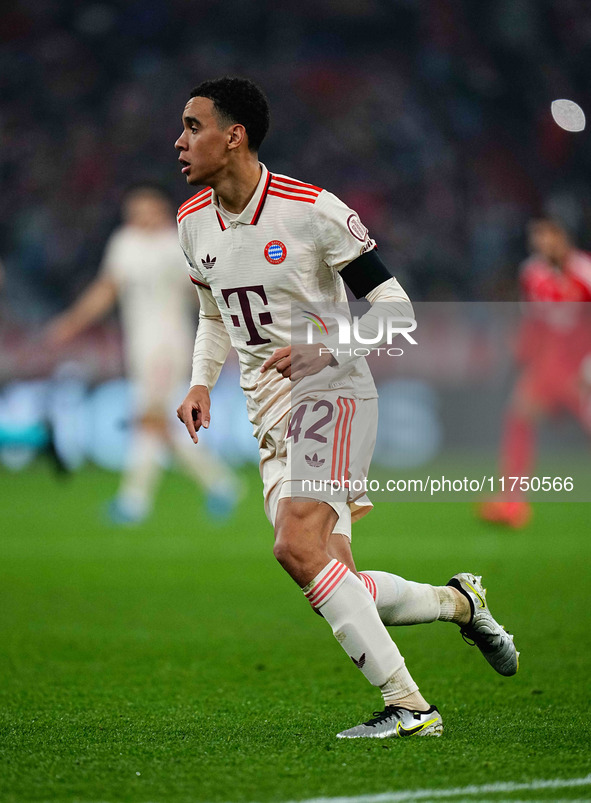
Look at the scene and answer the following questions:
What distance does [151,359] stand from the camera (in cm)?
1020

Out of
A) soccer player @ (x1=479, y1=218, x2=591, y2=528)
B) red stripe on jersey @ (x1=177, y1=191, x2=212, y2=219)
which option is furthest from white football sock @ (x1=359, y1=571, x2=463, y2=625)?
soccer player @ (x1=479, y1=218, x2=591, y2=528)

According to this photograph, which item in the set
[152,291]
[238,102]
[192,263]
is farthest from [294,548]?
[152,291]

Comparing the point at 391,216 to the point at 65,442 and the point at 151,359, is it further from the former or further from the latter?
the point at 151,359

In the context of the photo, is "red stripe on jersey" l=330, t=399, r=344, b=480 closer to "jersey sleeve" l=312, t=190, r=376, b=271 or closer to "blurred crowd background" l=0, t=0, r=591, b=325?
"jersey sleeve" l=312, t=190, r=376, b=271

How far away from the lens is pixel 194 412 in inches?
142

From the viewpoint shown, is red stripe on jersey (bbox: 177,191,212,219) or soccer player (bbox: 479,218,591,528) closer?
red stripe on jersey (bbox: 177,191,212,219)

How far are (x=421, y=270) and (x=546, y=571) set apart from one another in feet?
35.9

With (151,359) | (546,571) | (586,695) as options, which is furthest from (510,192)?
(586,695)

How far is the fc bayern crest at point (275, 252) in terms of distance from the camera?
351 centimetres

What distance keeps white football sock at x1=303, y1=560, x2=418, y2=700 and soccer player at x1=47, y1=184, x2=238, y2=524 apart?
6197 millimetres

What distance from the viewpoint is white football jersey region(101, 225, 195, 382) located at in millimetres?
9930

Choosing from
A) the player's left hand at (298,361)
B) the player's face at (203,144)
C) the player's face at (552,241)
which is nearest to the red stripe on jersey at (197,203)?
the player's face at (203,144)

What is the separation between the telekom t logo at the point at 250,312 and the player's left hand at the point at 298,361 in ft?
0.98

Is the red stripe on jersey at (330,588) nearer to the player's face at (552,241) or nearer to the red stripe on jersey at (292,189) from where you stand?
the red stripe on jersey at (292,189)
